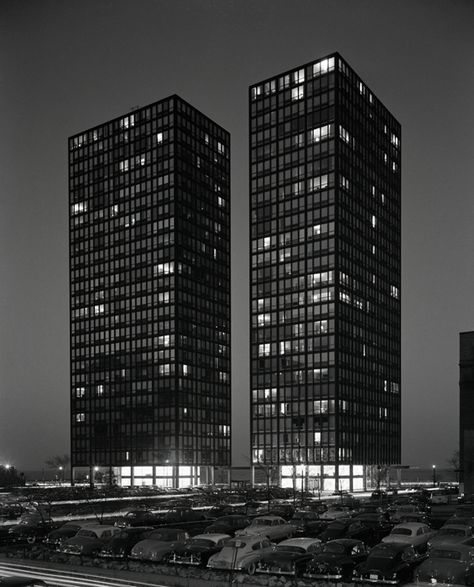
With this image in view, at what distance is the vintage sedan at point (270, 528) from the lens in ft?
130

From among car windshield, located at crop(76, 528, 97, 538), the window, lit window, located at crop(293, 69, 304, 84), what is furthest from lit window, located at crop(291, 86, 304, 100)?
car windshield, located at crop(76, 528, 97, 538)

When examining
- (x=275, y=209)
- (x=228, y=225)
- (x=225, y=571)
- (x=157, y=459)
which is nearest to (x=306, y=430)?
(x=157, y=459)

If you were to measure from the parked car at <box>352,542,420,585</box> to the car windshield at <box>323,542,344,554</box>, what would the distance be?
1.48m

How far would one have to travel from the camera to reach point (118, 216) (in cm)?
17700

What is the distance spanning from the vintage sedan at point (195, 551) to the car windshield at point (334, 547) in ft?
16.2

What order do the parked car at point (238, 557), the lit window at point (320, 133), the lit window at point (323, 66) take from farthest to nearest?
the lit window at point (323, 66)
the lit window at point (320, 133)
the parked car at point (238, 557)

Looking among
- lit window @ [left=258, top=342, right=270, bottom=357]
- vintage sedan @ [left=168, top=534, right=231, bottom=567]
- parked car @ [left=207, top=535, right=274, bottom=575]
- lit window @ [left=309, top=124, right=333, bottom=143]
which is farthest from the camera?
lit window @ [left=258, top=342, right=270, bottom=357]

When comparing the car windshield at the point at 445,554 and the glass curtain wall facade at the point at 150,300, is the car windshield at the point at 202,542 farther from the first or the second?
the glass curtain wall facade at the point at 150,300

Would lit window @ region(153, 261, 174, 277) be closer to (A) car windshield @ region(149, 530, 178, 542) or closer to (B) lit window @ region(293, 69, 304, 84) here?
(B) lit window @ region(293, 69, 304, 84)

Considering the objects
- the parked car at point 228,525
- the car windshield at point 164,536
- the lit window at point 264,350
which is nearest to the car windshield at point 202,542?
the car windshield at point 164,536

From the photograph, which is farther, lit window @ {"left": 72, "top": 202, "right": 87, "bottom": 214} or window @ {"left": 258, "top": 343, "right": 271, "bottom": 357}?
lit window @ {"left": 72, "top": 202, "right": 87, "bottom": 214}

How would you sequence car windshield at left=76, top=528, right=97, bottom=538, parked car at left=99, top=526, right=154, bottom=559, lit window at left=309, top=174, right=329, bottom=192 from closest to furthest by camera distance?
parked car at left=99, top=526, right=154, bottom=559, car windshield at left=76, top=528, right=97, bottom=538, lit window at left=309, top=174, right=329, bottom=192

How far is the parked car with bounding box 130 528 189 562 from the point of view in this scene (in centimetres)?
3334

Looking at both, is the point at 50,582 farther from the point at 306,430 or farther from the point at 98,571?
the point at 306,430
